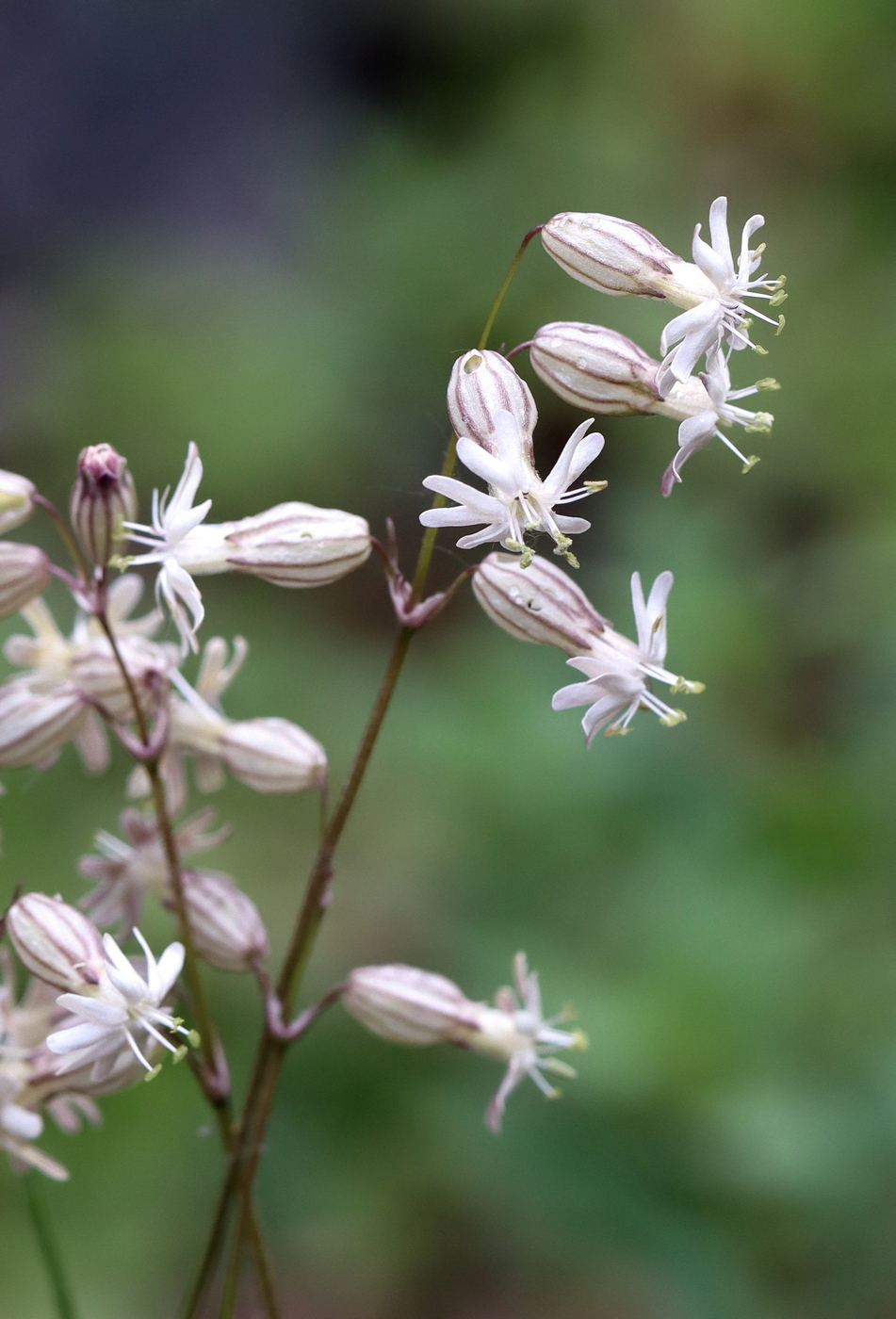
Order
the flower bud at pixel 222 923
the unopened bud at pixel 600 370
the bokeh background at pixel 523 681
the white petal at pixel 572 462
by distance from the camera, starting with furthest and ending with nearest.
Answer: the bokeh background at pixel 523 681 → the flower bud at pixel 222 923 → the unopened bud at pixel 600 370 → the white petal at pixel 572 462

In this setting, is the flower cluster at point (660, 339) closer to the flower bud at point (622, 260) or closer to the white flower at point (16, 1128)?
the flower bud at point (622, 260)

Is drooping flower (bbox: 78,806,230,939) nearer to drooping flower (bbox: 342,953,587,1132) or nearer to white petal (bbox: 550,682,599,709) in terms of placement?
drooping flower (bbox: 342,953,587,1132)

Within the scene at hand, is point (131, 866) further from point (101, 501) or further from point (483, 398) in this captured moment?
point (483, 398)

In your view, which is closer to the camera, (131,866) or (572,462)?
(572,462)

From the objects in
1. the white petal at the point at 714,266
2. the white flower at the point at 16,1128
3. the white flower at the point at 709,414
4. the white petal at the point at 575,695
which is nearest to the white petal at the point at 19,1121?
the white flower at the point at 16,1128

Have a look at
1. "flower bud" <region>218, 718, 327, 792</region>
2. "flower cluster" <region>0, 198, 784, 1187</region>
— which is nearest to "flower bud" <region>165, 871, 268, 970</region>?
"flower cluster" <region>0, 198, 784, 1187</region>

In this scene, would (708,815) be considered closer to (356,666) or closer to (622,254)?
(356,666)

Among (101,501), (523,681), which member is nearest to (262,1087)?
(101,501)
